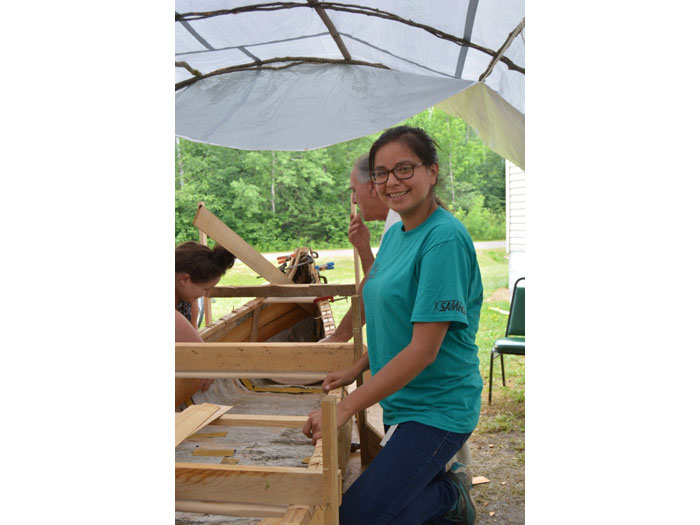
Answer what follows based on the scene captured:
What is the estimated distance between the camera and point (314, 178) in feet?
67.5

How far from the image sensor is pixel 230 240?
3703 millimetres

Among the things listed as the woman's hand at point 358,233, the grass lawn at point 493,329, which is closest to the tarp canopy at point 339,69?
the woman's hand at point 358,233

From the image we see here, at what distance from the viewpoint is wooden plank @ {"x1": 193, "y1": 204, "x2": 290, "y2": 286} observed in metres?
3.50

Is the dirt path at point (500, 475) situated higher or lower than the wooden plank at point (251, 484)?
lower

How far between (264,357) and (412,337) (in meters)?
0.50

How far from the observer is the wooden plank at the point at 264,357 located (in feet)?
5.91

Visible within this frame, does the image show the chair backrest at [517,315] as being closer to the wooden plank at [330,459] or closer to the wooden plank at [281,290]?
the wooden plank at [281,290]

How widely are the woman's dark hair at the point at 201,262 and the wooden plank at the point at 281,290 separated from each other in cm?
23

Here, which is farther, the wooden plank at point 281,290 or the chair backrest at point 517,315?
the chair backrest at point 517,315

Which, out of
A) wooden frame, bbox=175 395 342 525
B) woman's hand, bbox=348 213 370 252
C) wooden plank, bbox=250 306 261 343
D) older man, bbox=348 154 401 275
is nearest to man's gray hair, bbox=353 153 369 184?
older man, bbox=348 154 401 275

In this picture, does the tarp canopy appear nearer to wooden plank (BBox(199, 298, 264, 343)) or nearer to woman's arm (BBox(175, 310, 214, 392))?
wooden plank (BBox(199, 298, 264, 343))

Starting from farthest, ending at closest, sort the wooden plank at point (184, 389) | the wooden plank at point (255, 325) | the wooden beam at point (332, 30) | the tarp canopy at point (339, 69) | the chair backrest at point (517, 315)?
1. the chair backrest at point (517, 315)
2. the wooden plank at point (255, 325)
3. the wooden beam at point (332, 30)
4. the tarp canopy at point (339, 69)
5. the wooden plank at point (184, 389)

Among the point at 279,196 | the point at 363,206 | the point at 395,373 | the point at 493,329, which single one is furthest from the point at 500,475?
the point at 279,196

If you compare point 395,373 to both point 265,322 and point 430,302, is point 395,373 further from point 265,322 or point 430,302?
point 265,322
